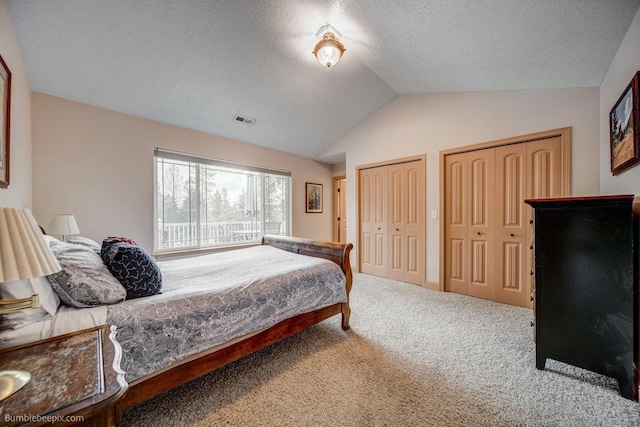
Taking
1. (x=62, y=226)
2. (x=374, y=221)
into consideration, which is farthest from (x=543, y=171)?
(x=62, y=226)

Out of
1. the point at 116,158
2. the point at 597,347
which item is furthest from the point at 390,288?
the point at 116,158

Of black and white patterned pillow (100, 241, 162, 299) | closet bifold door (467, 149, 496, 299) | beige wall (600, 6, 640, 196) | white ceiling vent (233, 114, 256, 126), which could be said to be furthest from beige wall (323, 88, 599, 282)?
black and white patterned pillow (100, 241, 162, 299)

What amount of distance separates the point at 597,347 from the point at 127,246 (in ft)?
10.1

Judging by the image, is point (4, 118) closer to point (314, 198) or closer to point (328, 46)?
point (328, 46)

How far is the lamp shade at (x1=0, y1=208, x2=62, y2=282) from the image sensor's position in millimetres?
673

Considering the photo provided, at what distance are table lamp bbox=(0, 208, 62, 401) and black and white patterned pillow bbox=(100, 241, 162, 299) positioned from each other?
2.29ft

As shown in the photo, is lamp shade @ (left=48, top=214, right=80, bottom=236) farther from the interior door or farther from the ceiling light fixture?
the interior door

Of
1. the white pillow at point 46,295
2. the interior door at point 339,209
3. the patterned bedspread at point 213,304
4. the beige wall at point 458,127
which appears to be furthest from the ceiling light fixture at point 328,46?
the interior door at point 339,209

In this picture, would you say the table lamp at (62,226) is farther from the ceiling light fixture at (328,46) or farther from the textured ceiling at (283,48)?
the ceiling light fixture at (328,46)

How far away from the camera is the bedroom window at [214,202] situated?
339 centimetres

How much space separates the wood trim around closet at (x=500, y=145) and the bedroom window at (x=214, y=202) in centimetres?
274

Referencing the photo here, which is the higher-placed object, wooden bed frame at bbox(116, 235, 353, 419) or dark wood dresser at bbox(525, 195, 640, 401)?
dark wood dresser at bbox(525, 195, 640, 401)

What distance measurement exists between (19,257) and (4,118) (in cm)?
173

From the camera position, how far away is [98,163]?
110 inches
